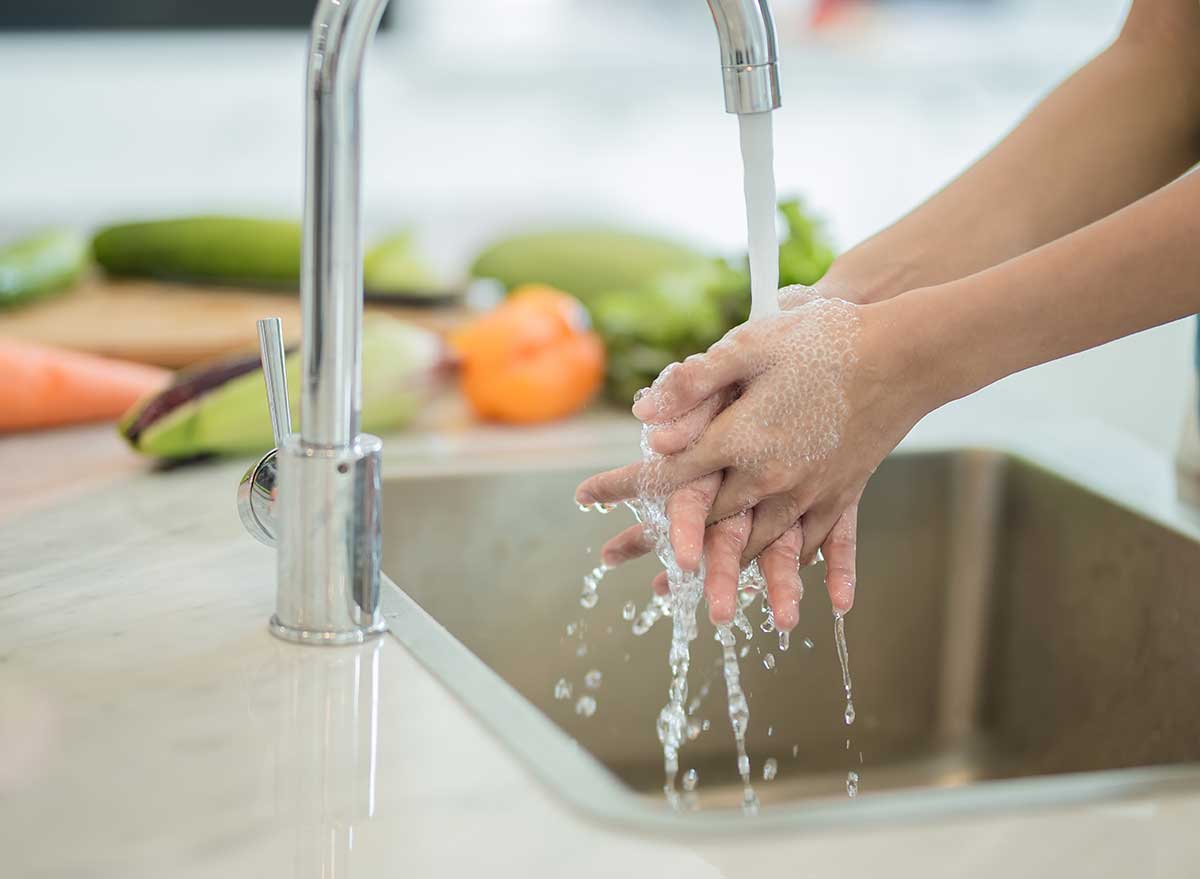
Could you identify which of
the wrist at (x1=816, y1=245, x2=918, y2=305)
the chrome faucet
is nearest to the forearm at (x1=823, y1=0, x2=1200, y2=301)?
the wrist at (x1=816, y1=245, x2=918, y2=305)

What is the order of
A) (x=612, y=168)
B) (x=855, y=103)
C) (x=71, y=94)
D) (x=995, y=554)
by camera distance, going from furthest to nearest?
(x=855, y=103)
(x=612, y=168)
(x=71, y=94)
(x=995, y=554)

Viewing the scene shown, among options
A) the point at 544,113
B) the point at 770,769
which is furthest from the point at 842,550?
the point at 544,113

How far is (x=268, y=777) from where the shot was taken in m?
0.58

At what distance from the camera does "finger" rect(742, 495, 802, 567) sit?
77 centimetres

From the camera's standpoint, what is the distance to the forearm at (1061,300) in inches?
27.1

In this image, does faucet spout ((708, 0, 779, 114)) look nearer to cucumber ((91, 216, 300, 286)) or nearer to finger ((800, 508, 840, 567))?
finger ((800, 508, 840, 567))

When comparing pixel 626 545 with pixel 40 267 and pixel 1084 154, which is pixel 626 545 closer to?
pixel 1084 154

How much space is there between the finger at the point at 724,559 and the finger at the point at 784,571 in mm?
16

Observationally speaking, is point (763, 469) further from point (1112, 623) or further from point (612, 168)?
point (612, 168)

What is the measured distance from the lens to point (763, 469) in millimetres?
747

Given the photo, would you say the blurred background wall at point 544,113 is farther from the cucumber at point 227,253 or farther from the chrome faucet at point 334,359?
the chrome faucet at point 334,359

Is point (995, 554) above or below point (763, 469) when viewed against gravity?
below

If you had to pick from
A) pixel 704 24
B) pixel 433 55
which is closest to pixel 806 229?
pixel 433 55

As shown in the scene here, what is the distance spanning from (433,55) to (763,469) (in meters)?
2.21
